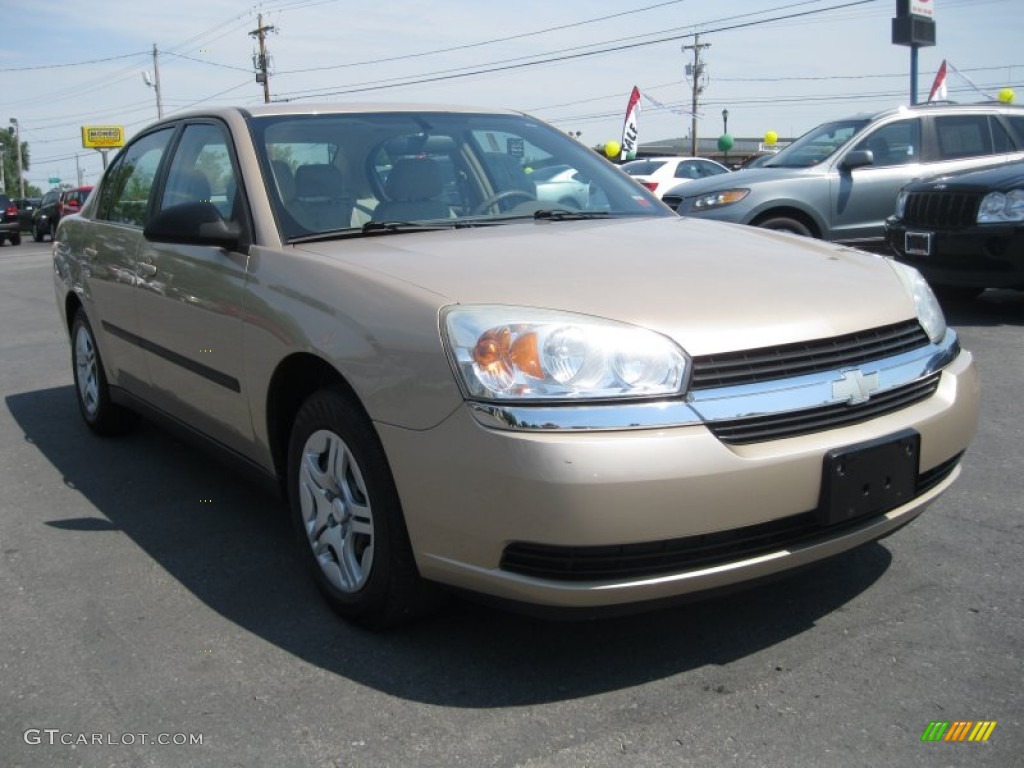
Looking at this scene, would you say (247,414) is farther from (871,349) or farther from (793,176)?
(793,176)

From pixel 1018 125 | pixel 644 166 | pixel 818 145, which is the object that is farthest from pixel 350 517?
pixel 644 166

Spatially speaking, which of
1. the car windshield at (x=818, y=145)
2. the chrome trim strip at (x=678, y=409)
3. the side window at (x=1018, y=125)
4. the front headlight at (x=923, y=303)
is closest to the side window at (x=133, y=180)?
the chrome trim strip at (x=678, y=409)

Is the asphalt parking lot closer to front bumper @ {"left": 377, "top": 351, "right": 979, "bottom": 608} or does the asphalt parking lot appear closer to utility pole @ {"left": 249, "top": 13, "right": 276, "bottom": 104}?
front bumper @ {"left": 377, "top": 351, "right": 979, "bottom": 608}

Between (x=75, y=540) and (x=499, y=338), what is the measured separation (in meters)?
2.28

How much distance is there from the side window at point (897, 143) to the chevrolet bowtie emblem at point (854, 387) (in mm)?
7653

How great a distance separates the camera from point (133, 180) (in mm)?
4875

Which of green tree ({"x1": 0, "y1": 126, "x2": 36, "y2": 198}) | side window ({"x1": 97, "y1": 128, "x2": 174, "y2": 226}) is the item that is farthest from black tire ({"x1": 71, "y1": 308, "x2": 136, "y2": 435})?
green tree ({"x1": 0, "y1": 126, "x2": 36, "y2": 198})

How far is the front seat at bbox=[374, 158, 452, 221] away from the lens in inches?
141

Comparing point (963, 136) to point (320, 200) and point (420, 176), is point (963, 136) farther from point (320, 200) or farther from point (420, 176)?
point (320, 200)

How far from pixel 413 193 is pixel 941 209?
538cm

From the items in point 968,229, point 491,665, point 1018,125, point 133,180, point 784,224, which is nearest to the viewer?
point 491,665

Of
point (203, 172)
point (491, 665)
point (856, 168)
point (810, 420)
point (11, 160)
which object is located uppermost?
point (11, 160)

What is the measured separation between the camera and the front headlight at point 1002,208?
7.19 metres

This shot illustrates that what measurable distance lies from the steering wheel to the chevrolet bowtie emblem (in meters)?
1.58
